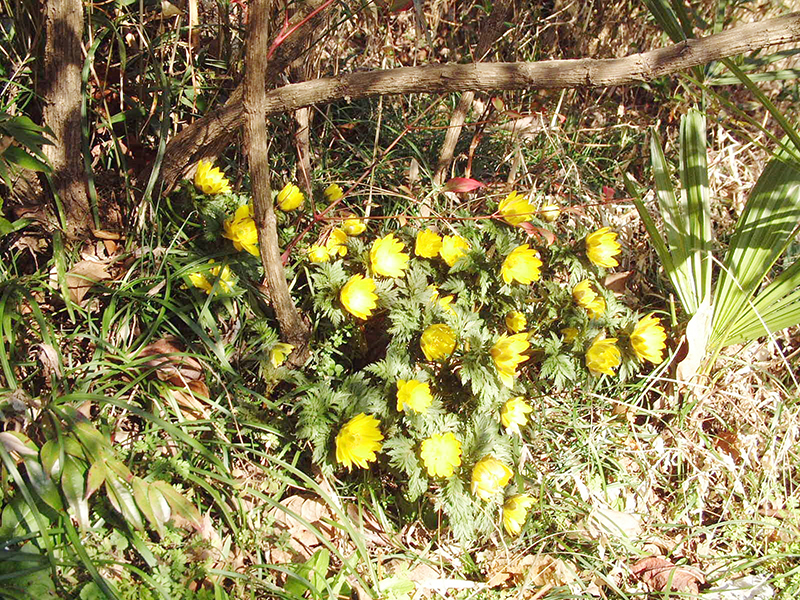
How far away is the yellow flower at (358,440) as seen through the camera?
1728mm

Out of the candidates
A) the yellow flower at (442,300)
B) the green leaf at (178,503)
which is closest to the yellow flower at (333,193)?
the yellow flower at (442,300)

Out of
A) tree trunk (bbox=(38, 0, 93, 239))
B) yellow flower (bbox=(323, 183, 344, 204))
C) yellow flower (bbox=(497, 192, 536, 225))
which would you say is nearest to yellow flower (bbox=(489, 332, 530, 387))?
yellow flower (bbox=(497, 192, 536, 225))

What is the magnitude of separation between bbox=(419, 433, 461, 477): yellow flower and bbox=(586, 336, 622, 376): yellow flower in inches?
19.7

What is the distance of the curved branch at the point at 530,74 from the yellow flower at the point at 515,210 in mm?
454

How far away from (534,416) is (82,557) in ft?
4.77

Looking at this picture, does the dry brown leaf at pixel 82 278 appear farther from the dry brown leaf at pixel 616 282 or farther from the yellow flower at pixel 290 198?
the dry brown leaf at pixel 616 282

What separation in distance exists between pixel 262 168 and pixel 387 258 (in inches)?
18.9

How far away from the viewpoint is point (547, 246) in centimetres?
229

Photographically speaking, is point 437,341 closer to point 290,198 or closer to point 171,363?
point 290,198

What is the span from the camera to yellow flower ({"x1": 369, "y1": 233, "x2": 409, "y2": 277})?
1.96 meters

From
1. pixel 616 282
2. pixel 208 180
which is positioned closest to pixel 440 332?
pixel 208 180

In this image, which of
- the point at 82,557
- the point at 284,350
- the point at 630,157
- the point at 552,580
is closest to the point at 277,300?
the point at 284,350

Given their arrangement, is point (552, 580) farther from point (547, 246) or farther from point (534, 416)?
point (547, 246)

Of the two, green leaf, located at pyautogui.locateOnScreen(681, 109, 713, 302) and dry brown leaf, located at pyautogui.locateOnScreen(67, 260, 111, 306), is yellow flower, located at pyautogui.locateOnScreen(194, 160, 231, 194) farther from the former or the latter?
green leaf, located at pyautogui.locateOnScreen(681, 109, 713, 302)
